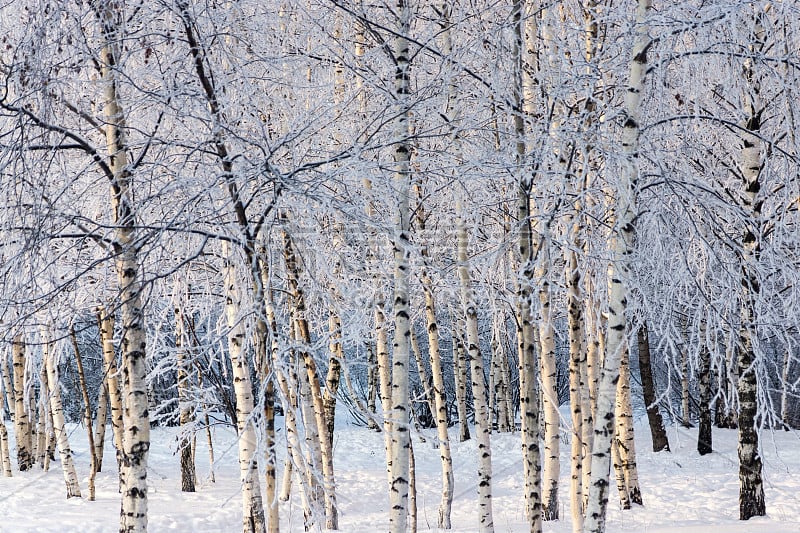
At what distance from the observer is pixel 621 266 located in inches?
191

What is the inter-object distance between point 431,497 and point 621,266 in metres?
9.11

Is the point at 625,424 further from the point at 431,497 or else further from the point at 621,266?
the point at 621,266

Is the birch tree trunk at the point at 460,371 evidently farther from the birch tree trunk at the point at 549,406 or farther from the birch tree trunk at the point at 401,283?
the birch tree trunk at the point at 401,283

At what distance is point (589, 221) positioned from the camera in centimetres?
759

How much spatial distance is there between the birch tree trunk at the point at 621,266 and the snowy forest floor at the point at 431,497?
2.08m

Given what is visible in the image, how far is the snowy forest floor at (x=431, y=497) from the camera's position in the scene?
31.0 feet

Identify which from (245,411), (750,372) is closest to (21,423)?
(245,411)

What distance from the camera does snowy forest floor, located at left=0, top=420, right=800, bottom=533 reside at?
945 centimetres

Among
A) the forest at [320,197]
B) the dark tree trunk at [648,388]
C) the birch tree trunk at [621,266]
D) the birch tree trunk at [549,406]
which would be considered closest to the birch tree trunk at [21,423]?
the forest at [320,197]

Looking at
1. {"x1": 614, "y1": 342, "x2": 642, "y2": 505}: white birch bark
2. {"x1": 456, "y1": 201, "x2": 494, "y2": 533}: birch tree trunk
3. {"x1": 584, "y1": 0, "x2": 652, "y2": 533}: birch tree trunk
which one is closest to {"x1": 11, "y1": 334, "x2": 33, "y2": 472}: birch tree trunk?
{"x1": 456, "y1": 201, "x2": 494, "y2": 533}: birch tree trunk

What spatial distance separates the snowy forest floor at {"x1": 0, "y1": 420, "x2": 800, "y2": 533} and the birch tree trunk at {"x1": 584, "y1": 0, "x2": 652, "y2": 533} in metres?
2.08

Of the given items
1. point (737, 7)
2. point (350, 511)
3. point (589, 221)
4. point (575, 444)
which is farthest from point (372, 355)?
point (737, 7)

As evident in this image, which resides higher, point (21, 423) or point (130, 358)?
point (130, 358)

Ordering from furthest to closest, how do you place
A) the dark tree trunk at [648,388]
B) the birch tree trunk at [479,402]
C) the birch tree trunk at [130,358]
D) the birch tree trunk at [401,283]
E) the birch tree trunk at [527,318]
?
the dark tree trunk at [648,388] → the birch tree trunk at [479,402] → the birch tree trunk at [527,318] → the birch tree trunk at [401,283] → the birch tree trunk at [130,358]
